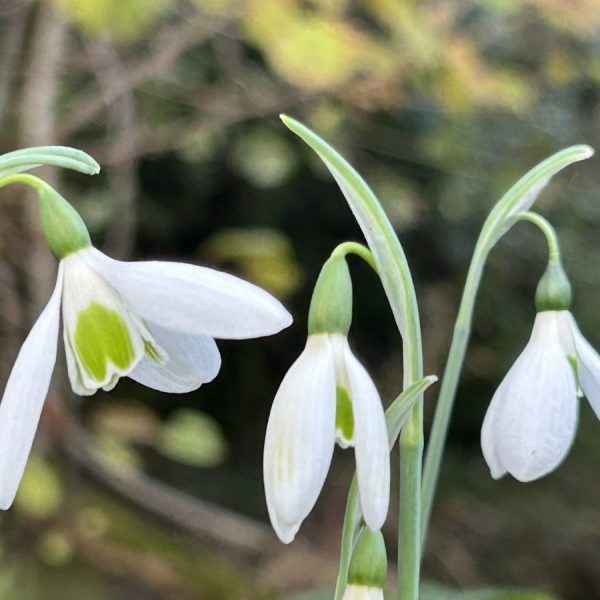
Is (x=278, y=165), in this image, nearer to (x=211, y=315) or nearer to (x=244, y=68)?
(x=244, y=68)

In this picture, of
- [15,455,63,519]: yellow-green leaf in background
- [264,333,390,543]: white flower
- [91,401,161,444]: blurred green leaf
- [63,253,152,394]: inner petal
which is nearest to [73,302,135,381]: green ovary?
[63,253,152,394]: inner petal

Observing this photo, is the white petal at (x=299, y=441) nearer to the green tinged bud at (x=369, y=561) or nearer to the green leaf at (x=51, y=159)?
the green tinged bud at (x=369, y=561)

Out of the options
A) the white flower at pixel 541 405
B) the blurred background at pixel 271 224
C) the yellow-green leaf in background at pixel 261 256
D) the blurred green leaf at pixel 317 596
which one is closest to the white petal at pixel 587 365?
the white flower at pixel 541 405

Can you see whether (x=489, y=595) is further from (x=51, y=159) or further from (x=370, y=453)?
(x=51, y=159)

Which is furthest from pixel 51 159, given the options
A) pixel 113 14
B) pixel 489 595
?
pixel 113 14

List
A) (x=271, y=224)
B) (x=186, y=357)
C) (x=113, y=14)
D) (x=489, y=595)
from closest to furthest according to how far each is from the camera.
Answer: (x=186, y=357), (x=489, y=595), (x=113, y=14), (x=271, y=224)

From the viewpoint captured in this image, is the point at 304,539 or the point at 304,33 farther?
the point at 304,539

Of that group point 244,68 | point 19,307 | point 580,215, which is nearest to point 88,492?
point 19,307
